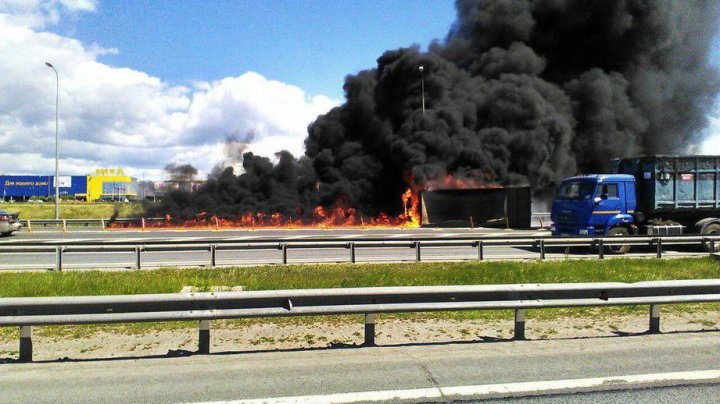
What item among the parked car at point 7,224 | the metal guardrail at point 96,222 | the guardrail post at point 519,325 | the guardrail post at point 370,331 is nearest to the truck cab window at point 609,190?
the metal guardrail at point 96,222

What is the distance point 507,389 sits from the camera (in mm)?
4965

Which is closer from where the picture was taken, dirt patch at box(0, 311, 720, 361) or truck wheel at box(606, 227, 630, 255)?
dirt patch at box(0, 311, 720, 361)

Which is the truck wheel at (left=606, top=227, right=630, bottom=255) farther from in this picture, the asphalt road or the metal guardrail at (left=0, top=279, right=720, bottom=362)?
the asphalt road

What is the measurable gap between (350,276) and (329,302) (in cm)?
562

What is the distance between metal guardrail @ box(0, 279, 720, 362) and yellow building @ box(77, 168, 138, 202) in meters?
80.0

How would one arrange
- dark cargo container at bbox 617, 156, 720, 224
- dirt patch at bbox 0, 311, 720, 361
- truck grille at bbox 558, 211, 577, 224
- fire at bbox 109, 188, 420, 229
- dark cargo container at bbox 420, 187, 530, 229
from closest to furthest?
dirt patch at bbox 0, 311, 720, 361 → truck grille at bbox 558, 211, 577, 224 → dark cargo container at bbox 617, 156, 720, 224 → dark cargo container at bbox 420, 187, 530, 229 → fire at bbox 109, 188, 420, 229

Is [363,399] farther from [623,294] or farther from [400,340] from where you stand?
[623,294]

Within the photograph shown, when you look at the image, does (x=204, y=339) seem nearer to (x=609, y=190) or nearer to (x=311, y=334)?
(x=311, y=334)

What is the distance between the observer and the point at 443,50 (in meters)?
53.3

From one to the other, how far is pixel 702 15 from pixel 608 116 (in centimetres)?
1690


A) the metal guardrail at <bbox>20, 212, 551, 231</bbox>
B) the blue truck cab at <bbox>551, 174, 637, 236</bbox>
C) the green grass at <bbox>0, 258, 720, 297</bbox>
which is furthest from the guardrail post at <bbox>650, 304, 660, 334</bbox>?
the metal guardrail at <bbox>20, 212, 551, 231</bbox>

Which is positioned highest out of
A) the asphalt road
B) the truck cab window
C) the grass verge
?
the truck cab window

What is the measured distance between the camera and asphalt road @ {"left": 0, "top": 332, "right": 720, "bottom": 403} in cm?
487

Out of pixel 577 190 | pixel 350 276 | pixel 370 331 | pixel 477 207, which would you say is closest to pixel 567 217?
pixel 577 190
